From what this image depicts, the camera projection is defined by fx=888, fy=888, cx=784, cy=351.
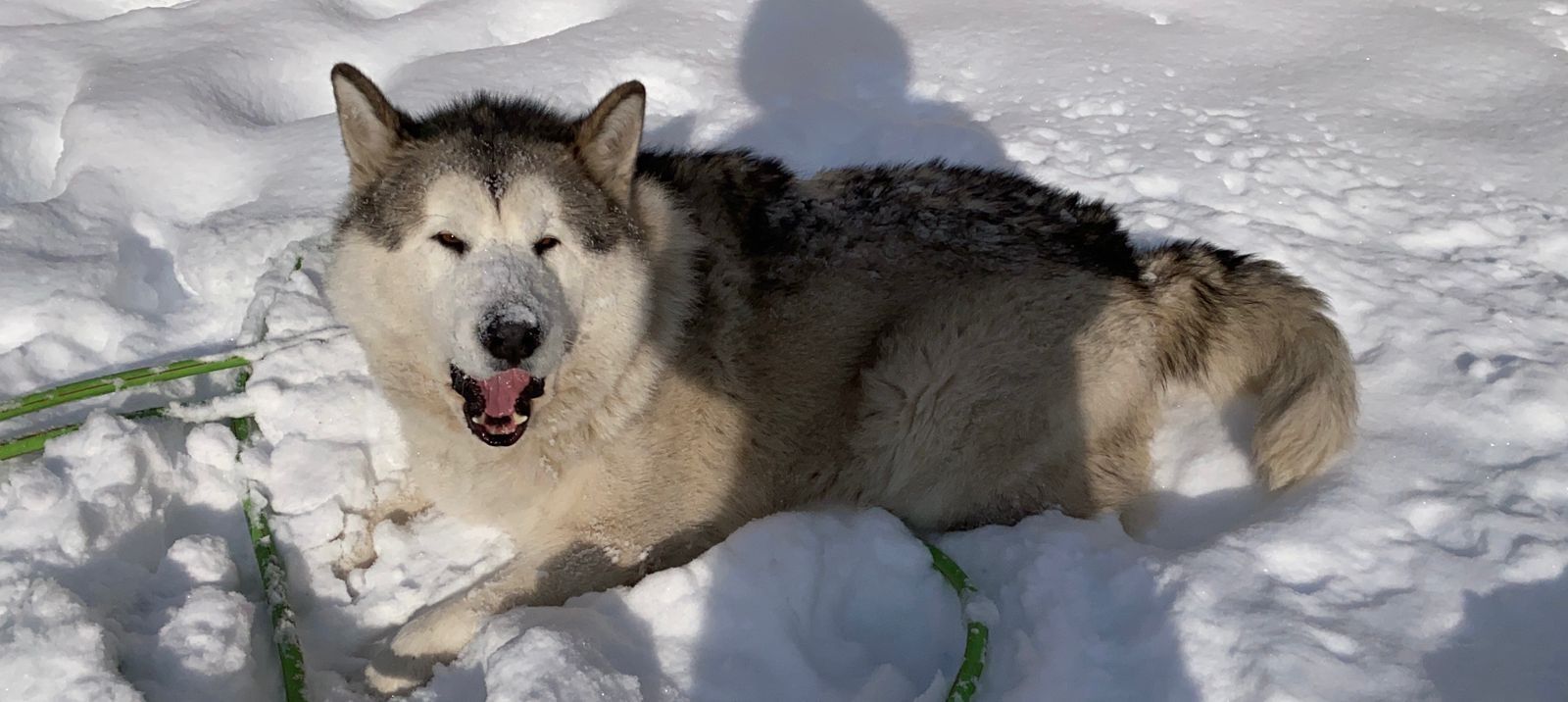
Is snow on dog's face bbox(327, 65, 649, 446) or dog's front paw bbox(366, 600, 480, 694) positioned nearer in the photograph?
snow on dog's face bbox(327, 65, 649, 446)

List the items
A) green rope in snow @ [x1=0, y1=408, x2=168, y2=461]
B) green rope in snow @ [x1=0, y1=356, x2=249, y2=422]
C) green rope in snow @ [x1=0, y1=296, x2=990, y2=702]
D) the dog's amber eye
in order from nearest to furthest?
green rope in snow @ [x1=0, y1=296, x2=990, y2=702] → the dog's amber eye → green rope in snow @ [x1=0, y1=408, x2=168, y2=461] → green rope in snow @ [x1=0, y1=356, x2=249, y2=422]

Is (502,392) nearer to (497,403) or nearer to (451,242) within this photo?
(497,403)

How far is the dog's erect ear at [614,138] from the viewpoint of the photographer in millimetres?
2752

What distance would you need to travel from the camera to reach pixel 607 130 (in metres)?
2.80

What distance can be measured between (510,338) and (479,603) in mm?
985

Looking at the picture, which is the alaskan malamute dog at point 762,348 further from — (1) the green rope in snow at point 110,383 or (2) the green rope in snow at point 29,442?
(2) the green rope in snow at point 29,442

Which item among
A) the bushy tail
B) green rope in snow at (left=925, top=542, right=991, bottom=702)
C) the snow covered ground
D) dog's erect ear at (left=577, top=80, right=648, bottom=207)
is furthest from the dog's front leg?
the bushy tail

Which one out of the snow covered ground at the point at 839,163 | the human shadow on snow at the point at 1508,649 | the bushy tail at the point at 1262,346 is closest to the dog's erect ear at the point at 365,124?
the snow covered ground at the point at 839,163

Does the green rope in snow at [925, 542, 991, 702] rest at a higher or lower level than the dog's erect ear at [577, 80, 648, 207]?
lower

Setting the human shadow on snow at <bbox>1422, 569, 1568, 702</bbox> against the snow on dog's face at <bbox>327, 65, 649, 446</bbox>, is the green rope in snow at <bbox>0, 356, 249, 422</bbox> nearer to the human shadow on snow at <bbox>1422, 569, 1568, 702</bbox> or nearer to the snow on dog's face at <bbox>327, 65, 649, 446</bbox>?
the snow on dog's face at <bbox>327, 65, 649, 446</bbox>

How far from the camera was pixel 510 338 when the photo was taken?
243 cm

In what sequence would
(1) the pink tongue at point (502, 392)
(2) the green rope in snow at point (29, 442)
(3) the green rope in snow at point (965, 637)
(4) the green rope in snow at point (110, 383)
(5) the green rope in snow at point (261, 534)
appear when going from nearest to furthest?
(3) the green rope in snow at point (965, 637)
(5) the green rope in snow at point (261, 534)
(1) the pink tongue at point (502, 392)
(2) the green rope in snow at point (29, 442)
(4) the green rope in snow at point (110, 383)

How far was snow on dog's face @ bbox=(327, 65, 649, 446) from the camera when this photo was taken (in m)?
2.52

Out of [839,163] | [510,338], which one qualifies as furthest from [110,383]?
[839,163]
